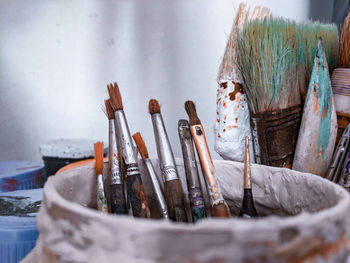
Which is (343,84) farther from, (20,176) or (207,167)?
(20,176)

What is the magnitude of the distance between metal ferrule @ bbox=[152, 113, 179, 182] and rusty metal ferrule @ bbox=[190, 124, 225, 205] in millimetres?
36

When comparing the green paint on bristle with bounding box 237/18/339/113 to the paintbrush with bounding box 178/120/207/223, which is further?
the green paint on bristle with bounding box 237/18/339/113

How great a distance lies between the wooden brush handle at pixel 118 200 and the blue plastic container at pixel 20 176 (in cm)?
53

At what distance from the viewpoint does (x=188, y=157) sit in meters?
0.43

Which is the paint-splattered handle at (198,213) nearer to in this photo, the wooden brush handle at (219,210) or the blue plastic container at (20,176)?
the wooden brush handle at (219,210)

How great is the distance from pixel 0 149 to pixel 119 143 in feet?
2.82

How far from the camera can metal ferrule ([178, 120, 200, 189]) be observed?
41 cm

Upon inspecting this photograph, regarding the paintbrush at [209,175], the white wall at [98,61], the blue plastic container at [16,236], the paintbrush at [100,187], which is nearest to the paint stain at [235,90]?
the paintbrush at [209,175]

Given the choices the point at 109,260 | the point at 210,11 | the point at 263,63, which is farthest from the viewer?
the point at 210,11

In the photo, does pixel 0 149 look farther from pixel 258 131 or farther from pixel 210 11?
pixel 258 131

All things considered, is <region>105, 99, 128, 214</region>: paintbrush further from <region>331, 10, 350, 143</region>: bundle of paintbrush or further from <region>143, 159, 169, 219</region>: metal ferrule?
<region>331, 10, 350, 143</region>: bundle of paintbrush

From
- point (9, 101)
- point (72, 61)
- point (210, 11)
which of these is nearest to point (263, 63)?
point (210, 11)

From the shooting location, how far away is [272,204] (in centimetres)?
40

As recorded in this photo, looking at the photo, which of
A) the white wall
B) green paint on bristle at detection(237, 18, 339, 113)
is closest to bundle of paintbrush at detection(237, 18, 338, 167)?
green paint on bristle at detection(237, 18, 339, 113)
